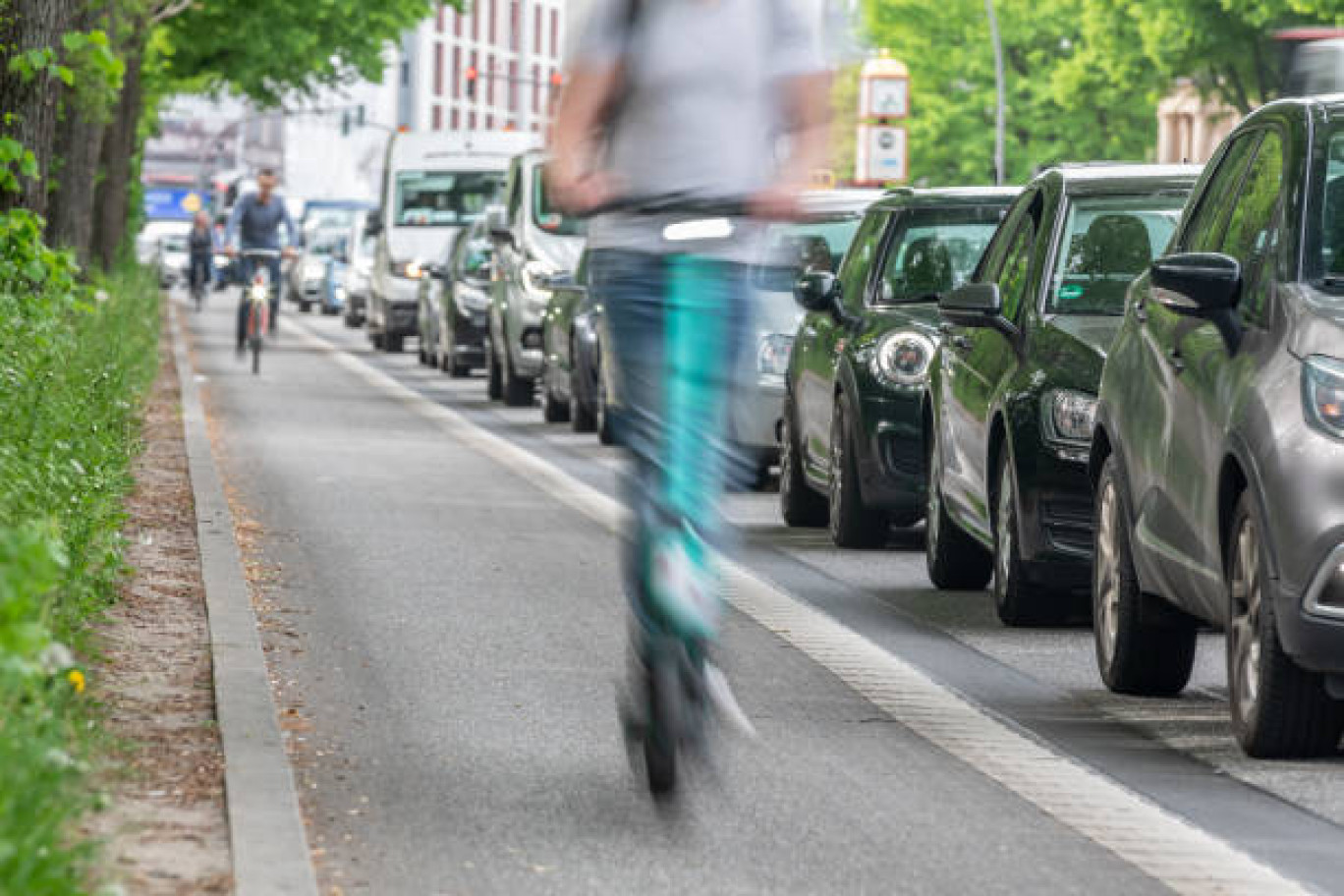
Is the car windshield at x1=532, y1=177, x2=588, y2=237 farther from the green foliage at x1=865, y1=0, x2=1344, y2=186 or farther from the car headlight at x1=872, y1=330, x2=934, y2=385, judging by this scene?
Result: the green foliage at x1=865, y1=0, x2=1344, y2=186

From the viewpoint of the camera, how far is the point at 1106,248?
11.6m

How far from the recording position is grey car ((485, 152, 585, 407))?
28500 mm

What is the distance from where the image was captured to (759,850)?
648cm

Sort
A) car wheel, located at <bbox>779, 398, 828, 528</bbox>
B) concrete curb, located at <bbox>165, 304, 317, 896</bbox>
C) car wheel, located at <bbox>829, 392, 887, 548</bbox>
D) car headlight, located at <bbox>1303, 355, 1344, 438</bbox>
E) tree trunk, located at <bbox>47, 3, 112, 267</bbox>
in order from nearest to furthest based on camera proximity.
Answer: concrete curb, located at <bbox>165, 304, 317, 896</bbox>
car headlight, located at <bbox>1303, 355, 1344, 438</bbox>
car wheel, located at <bbox>829, 392, 887, 548</bbox>
car wheel, located at <bbox>779, 398, 828, 528</bbox>
tree trunk, located at <bbox>47, 3, 112, 267</bbox>

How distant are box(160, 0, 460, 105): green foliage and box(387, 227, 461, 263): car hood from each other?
10.8 ft

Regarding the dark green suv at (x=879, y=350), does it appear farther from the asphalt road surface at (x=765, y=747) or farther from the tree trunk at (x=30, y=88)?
the tree trunk at (x=30, y=88)

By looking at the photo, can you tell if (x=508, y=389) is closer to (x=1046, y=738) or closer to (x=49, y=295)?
(x=49, y=295)

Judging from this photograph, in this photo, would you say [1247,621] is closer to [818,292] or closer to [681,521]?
[681,521]

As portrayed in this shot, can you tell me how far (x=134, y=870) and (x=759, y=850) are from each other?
4.25 ft

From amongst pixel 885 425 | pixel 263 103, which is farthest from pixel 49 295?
pixel 263 103

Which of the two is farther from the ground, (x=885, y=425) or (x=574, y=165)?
(x=574, y=165)

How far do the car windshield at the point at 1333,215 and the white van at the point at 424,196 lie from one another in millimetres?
35928

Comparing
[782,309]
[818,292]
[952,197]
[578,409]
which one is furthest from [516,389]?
[952,197]

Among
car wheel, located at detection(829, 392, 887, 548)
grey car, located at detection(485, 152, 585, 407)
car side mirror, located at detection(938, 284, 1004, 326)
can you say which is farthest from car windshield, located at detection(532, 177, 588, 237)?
car side mirror, located at detection(938, 284, 1004, 326)
